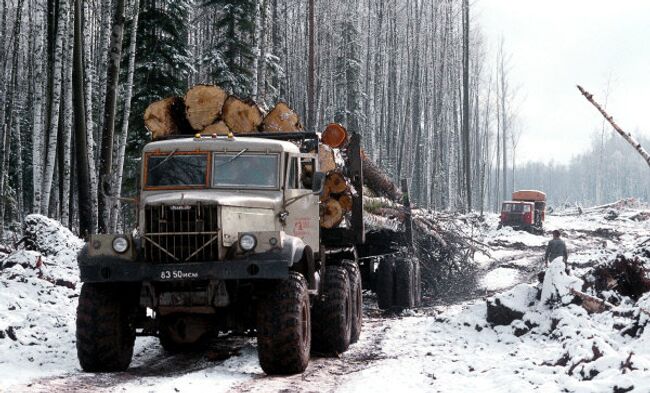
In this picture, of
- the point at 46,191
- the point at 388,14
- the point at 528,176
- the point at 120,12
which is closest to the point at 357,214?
the point at 120,12

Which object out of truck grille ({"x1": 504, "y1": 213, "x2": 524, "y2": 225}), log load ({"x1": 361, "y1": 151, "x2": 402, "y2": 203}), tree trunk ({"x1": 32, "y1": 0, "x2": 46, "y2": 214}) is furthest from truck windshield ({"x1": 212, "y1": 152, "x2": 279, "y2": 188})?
truck grille ({"x1": 504, "y1": 213, "x2": 524, "y2": 225})

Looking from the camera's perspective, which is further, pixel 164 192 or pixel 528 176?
pixel 528 176

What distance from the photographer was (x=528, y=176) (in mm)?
174375

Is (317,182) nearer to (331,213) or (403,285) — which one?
(331,213)

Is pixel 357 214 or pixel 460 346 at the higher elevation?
pixel 357 214

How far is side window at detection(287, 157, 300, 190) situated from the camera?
913cm

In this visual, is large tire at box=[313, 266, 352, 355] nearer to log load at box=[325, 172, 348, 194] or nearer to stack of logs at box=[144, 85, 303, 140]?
log load at box=[325, 172, 348, 194]

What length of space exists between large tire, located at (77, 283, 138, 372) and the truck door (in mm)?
2365

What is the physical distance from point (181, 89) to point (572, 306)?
16.4 m

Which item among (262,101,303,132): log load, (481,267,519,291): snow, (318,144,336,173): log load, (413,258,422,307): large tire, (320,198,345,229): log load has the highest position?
(262,101,303,132): log load

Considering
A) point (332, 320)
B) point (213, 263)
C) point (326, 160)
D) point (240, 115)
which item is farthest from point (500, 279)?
point (213, 263)

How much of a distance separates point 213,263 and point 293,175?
6.79 ft

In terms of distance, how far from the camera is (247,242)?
773cm

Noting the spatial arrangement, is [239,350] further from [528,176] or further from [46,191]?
[528,176]
